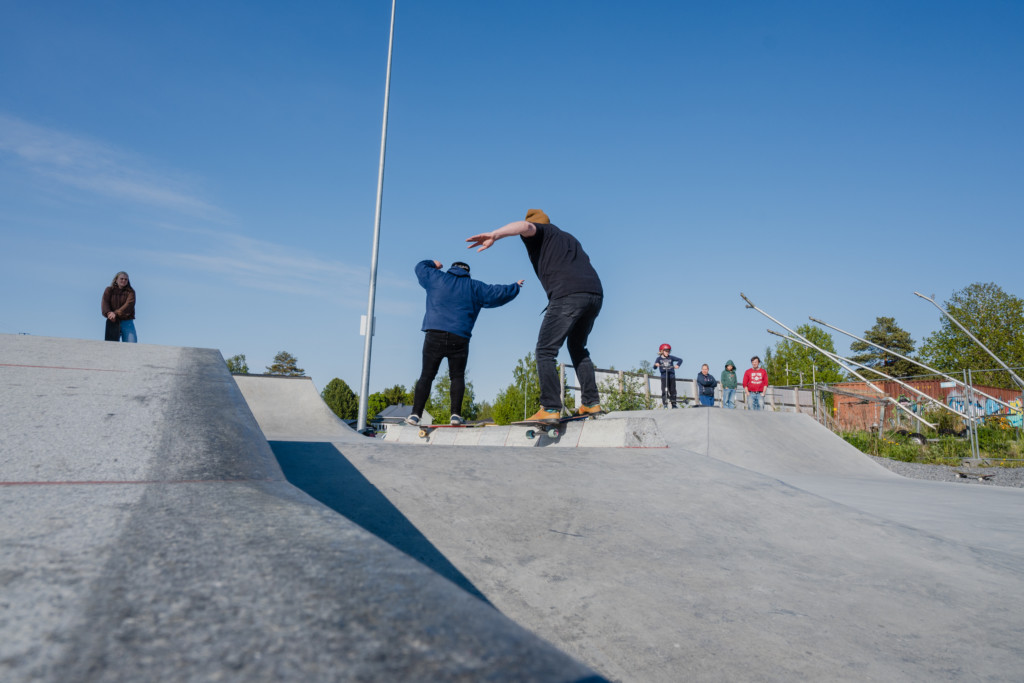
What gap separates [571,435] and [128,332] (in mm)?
6539

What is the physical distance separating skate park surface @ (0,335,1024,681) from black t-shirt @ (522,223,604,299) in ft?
4.64

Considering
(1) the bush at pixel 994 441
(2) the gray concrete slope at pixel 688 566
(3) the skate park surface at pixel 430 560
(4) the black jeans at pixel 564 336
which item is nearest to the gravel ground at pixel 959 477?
(1) the bush at pixel 994 441

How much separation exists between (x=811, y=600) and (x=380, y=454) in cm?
219

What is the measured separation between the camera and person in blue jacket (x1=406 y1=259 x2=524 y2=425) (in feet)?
20.5

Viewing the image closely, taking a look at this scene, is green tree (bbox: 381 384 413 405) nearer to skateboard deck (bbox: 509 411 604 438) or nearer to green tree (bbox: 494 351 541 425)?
green tree (bbox: 494 351 541 425)

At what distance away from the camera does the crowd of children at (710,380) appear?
44.5 ft

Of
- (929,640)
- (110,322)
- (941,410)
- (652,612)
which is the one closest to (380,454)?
(652,612)

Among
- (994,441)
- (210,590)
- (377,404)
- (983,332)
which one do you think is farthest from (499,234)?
(377,404)

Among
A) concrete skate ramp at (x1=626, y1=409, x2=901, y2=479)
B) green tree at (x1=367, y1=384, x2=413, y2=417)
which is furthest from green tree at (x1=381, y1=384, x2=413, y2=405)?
concrete skate ramp at (x1=626, y1=409, x2=901, y2=479)

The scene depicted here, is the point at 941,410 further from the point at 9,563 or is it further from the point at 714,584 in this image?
the point at 9,563

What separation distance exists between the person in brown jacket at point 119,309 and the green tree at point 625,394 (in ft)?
34.7

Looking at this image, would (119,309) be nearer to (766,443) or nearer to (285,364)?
(766,443)

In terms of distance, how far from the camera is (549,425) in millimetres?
5195

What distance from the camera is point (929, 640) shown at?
1.91 metres
